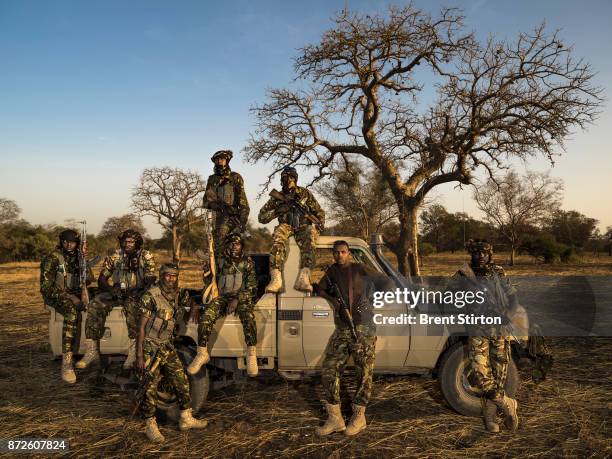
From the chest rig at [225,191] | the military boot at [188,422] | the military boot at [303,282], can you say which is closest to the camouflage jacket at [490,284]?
the military boot at [303,282]

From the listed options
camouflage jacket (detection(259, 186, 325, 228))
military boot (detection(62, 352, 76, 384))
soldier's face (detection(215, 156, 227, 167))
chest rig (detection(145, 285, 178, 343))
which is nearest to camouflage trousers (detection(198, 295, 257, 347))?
chest rig (detection(145, 285, 178, 343))

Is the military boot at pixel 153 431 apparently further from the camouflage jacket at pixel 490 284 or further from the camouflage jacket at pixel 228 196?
the camouflage jacket at pixel 490 284

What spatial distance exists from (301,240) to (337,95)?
36.8 feet

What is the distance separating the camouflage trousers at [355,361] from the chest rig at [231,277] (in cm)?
127

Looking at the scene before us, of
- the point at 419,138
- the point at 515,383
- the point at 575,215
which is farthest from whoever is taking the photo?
the point at 575,215

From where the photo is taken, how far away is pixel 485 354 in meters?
4.37

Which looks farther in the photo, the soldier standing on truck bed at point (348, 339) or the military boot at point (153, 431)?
the soldier standing on truck bed at point (348, 339)

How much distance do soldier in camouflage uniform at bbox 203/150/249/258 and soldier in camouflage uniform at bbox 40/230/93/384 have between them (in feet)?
5.71

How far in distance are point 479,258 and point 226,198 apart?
3407mm

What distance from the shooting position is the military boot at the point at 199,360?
4.45 meters

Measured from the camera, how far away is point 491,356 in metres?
4.39

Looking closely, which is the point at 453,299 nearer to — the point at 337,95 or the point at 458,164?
the point at 458,164

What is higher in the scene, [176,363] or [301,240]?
[301,240]

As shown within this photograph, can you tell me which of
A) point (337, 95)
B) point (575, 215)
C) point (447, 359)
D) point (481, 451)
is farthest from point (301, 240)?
point (575, 215)
